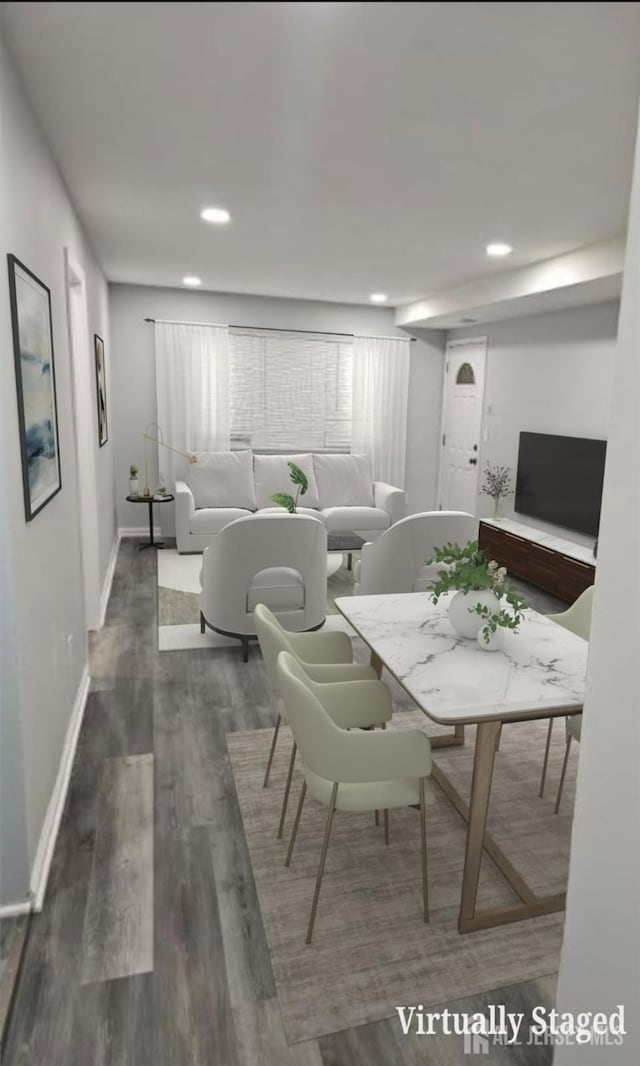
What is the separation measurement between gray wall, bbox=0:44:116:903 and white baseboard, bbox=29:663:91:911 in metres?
0.04

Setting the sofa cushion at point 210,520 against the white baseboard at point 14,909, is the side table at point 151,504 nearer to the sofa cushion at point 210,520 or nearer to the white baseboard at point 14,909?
the sofa cushion at point 210,520

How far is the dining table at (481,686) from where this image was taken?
5.87ft

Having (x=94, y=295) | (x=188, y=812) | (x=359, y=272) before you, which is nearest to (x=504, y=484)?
(x=359, y=272)

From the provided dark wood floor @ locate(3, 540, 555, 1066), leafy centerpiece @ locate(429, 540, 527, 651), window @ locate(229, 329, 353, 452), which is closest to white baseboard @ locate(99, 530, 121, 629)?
dark wood floor @ locate(3, 540, 555, 1066)

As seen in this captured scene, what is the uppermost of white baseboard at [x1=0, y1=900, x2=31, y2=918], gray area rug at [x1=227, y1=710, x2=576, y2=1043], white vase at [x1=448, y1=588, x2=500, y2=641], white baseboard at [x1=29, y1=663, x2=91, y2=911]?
white vase at [x1=448, y1=588, x2=500, y2=641]

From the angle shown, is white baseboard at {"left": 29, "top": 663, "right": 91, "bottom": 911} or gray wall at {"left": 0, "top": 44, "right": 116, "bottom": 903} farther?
white baseboard at {"left": 29, "top": 663, "right": 91, "bottom": 911}

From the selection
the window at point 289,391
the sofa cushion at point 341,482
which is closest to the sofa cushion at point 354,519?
the sofa cushion at point 341,482

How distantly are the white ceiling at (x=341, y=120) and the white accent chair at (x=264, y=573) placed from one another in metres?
1.57

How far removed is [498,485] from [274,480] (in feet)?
6.86

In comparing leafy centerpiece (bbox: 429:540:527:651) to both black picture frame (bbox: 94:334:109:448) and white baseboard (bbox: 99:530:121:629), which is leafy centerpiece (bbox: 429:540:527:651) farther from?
black picture frame (bbox: 94:334:109:448)

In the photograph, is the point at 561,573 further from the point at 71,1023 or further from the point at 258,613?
the point at 71,1023

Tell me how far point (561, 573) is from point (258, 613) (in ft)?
10.2

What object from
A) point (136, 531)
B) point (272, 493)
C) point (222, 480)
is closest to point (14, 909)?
point (222, 480)

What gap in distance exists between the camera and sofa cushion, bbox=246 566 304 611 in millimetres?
3582
